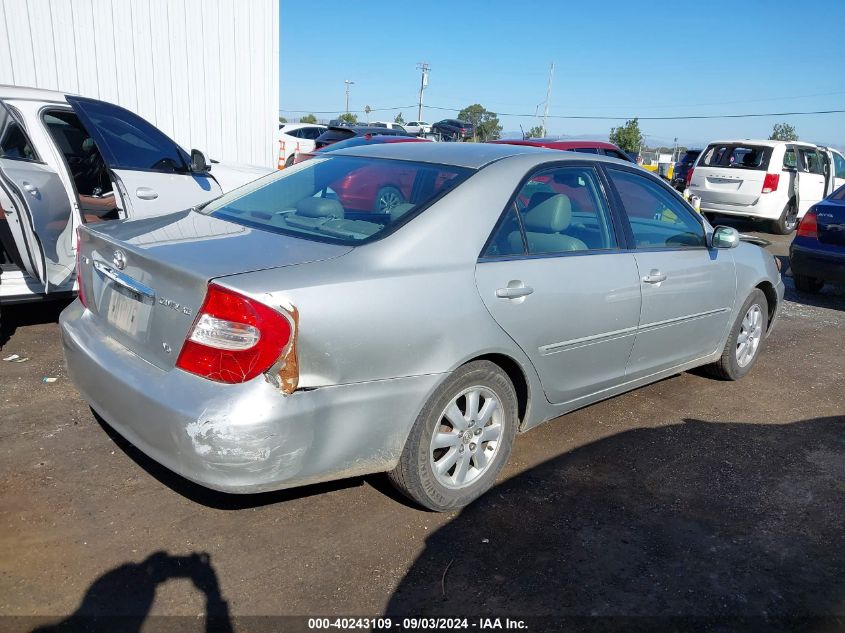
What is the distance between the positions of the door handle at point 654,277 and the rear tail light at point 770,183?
35.1 feet

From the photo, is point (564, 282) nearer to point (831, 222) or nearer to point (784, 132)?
point (831, 222)

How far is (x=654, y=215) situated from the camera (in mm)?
4223

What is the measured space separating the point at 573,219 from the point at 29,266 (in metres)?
3.58

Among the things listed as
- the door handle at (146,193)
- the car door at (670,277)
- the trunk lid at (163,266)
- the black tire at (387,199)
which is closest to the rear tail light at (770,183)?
the car door at (670,277)

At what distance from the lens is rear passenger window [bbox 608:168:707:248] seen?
3980 millimetres

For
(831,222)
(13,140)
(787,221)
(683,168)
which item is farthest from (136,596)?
(683,168)

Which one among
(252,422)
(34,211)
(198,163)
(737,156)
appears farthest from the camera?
(737,156)

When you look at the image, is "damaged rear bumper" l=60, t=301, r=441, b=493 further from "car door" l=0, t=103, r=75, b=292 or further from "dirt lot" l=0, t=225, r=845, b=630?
"car door" l=0, t=103, r=75, b=292

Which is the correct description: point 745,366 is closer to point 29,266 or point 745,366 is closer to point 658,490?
point 658,490

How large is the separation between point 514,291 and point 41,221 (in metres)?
3.36

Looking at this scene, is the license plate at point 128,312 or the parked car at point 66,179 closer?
the license plate at point 128,312

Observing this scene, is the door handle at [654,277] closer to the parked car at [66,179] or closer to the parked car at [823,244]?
the parked car at [66,179]

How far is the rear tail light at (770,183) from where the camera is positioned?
1314 cm

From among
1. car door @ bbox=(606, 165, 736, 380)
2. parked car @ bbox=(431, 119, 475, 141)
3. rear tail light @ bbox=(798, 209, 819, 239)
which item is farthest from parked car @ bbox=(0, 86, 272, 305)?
parked car @ bbox=(431, 119, 475, 141)
